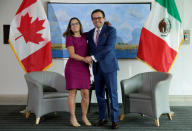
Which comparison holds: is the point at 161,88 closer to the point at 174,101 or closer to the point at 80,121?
the point at 80,121

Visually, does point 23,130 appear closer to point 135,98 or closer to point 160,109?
point 135,98

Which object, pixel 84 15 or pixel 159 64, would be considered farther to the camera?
pixel 84 15

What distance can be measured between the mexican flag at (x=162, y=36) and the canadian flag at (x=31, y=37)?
202 cm

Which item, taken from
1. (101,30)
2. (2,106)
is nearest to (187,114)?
(101,30)

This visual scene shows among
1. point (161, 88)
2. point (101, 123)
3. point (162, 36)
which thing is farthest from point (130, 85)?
point (162, 36)

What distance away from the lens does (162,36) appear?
189 inches

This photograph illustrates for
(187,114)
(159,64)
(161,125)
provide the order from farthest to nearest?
(159,64), (187,114), (161,125)

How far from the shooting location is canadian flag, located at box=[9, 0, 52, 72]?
4715 millimetres

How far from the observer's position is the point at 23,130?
3436mm

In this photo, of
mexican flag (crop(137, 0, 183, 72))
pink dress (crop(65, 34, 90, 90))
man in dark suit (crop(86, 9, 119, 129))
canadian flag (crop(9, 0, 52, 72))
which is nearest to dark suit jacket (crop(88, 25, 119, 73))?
man in dark suit (crop(86, 9, 119, 129))

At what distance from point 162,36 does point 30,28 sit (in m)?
2.67

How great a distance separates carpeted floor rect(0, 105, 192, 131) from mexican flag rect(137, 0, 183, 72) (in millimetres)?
1086

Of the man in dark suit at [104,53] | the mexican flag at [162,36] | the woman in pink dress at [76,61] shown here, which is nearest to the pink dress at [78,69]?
the woman in pink dress at [76,61]

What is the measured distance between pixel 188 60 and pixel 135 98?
2.08 meters
